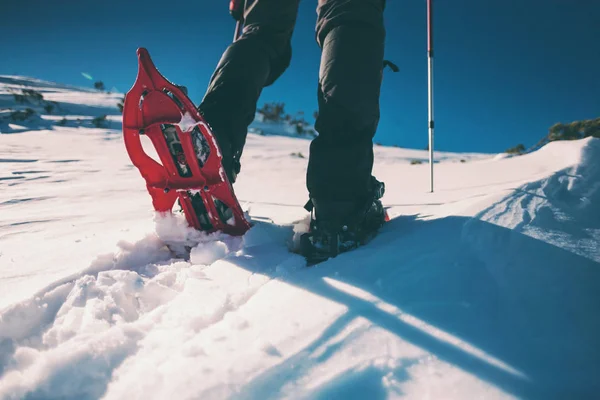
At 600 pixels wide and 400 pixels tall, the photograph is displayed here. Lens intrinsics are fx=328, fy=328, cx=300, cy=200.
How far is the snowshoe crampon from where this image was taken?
1.03 m

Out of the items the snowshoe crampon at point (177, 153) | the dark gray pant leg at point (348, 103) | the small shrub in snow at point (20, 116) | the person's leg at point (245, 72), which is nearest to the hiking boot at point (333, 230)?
the dark gray pant leg at point (348, 103)

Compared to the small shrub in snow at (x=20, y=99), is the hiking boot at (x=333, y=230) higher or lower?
lower

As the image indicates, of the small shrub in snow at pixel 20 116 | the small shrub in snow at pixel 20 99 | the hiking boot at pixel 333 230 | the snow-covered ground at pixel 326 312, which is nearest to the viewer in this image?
the snow-covered ground at pixel 326 312

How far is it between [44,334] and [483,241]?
3.34ft

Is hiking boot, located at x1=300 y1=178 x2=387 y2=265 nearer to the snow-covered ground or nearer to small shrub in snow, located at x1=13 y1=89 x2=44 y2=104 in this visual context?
the snow-covered ground

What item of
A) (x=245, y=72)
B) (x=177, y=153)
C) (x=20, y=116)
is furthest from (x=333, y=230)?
(x=20, y=116)

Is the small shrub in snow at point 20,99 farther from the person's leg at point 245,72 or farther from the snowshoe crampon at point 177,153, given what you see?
the snowshoe crampon at point 177,153

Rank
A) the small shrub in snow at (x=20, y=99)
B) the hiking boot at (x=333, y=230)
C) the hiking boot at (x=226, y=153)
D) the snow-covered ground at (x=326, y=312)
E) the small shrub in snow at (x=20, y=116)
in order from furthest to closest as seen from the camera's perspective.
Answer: the small shrub in snow at (x=20, y=99) → the small shrub in snow at (x=20, y=116) → the hiking boot at (x=226, y=153) → the hiking boot at (x=333, y=230) → the snow-covered ground at (x=326, y=312)

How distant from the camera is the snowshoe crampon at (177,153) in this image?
1.03 metres

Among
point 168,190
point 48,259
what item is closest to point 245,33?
point 168,190

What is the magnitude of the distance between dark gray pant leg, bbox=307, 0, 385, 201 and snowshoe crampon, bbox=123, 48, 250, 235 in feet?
1.05

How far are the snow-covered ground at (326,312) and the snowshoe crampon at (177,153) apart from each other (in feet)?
0.25

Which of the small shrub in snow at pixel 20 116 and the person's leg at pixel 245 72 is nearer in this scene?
the person's leg at pixel 245 72

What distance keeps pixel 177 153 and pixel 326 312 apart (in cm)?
74
